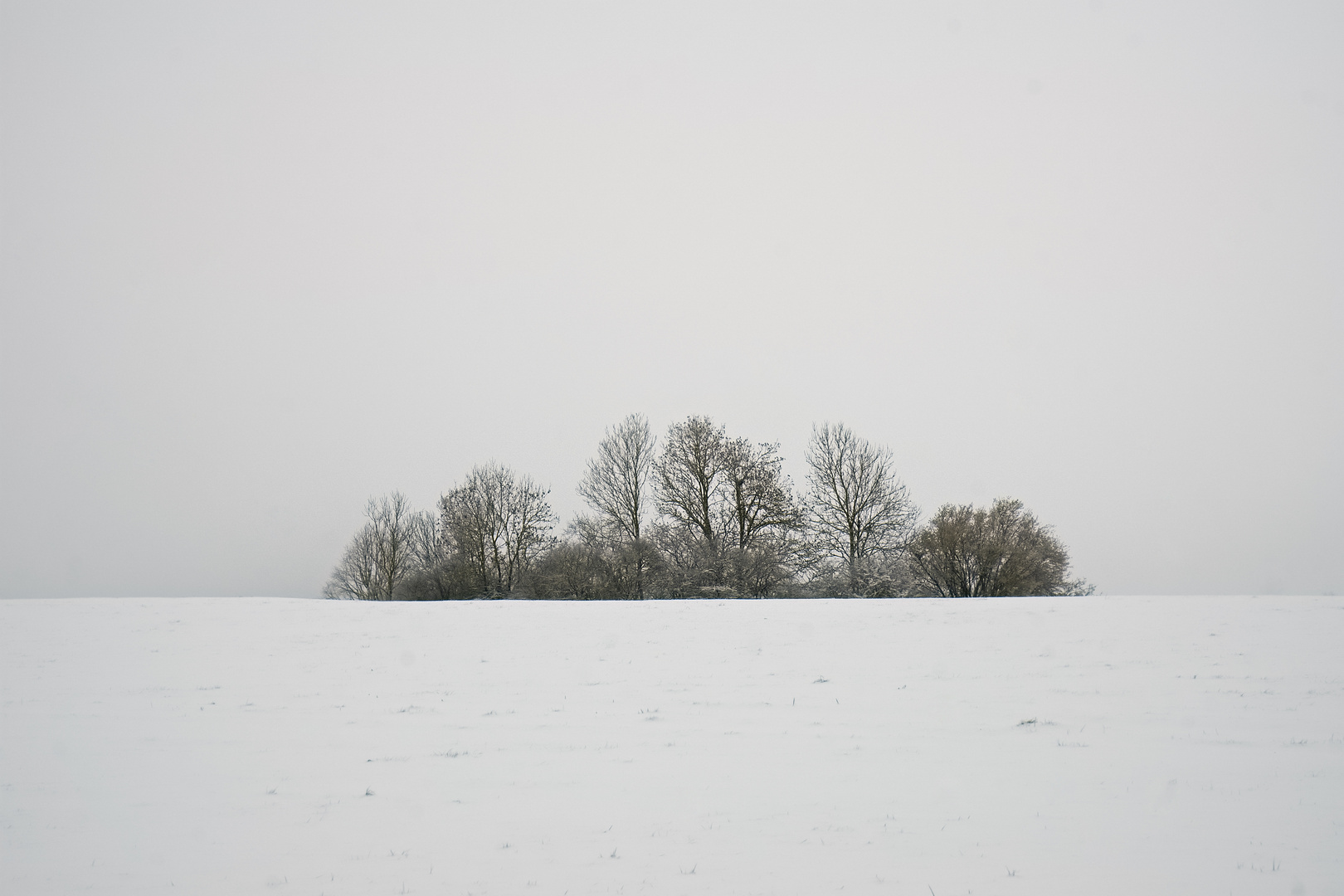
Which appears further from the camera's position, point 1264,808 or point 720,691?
point 720,691

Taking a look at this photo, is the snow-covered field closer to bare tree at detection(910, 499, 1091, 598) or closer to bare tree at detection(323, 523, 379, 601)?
bare tree at detection(910, 499, 1091, 598)

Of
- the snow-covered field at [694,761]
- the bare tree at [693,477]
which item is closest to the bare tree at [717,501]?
the bare tree at [693,477]

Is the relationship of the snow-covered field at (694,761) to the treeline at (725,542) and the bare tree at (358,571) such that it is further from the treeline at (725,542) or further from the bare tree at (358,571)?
the bare tree at (358,571)

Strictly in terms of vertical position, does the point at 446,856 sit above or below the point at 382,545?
below

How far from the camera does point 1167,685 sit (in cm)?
972

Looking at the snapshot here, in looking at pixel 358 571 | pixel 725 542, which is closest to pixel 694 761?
pixel 725 542

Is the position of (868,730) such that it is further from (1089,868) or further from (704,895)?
(704,895)

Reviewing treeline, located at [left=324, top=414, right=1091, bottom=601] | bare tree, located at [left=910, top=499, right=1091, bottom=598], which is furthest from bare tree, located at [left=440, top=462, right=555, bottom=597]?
bare tree, located at [left=910, top=499, right=1091, bottom=598]

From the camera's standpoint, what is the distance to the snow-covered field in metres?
5.29

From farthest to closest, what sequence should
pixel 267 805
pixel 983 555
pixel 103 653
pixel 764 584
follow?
pixel 983 555 → pixel 764 584 → pixel 103 653 → pixel 267 805

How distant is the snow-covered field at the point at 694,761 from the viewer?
5285 mm

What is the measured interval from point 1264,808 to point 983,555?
32854 mm

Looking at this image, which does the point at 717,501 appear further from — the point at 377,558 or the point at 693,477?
the point at 377,558

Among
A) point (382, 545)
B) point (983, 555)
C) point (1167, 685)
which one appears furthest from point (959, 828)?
point (382, 545)
